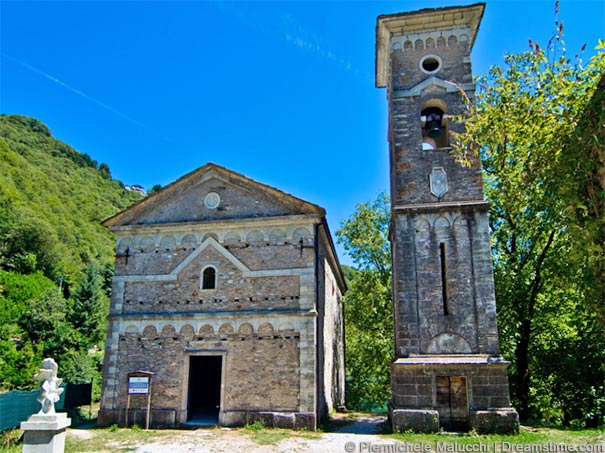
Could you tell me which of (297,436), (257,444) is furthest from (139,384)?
(297,436)

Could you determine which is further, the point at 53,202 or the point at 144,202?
the point at 53,202

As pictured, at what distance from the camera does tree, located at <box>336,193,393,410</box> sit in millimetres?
25469

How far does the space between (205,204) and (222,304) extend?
3794mm

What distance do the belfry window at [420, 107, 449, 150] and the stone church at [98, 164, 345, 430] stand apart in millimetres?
4755

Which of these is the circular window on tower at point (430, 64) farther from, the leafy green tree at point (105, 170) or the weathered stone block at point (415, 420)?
the leafy green tree at point (105, 170)

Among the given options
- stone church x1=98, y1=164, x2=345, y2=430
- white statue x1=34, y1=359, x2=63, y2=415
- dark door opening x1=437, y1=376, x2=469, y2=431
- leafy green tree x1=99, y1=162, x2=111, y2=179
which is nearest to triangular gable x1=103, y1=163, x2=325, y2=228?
stone church x1=98, y1=164, x2=345, y2=430

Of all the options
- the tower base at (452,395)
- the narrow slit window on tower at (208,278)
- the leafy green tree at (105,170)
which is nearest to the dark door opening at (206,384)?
the narrow slit window on tower at (208,278)

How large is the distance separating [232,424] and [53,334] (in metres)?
27.0

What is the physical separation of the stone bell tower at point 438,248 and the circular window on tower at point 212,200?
638 centimetres

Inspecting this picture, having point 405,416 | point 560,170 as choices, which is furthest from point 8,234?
point 560,170

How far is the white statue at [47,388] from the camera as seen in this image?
8.87m

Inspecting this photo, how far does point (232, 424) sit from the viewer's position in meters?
14.9

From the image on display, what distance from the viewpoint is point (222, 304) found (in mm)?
16234

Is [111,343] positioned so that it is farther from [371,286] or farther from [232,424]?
[371,286]
